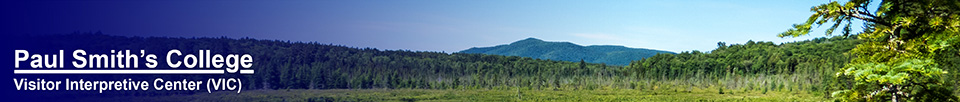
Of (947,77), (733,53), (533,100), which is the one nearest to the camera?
(947,77)

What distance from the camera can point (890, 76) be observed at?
10531 millimetres

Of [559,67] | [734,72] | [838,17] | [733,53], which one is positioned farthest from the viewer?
[559,67]

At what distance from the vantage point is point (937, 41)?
1031 cm

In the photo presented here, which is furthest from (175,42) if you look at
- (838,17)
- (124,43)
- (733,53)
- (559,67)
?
(838,17)

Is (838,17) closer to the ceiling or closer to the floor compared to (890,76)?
closer to the ceiling

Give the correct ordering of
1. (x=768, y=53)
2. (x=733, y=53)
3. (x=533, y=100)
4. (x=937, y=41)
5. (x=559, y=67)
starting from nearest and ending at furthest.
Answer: (x=937, y=41), (x=533, y=100), (x=768, y=53), (x=733, y=53), (x=559, y=67)

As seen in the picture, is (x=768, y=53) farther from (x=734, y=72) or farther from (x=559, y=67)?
(x=559, y=67)

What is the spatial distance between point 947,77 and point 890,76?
31107 millimetres

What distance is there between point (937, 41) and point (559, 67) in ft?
490

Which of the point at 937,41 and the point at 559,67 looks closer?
the point at 937,41

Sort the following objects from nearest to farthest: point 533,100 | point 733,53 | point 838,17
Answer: point 838,17 < point 533,100 < point 733,53

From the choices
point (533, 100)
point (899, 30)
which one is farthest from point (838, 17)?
point (533, 100)

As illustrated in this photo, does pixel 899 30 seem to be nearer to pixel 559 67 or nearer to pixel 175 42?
pixel 559 67

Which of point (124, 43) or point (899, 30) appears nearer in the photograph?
point (899, 30)
